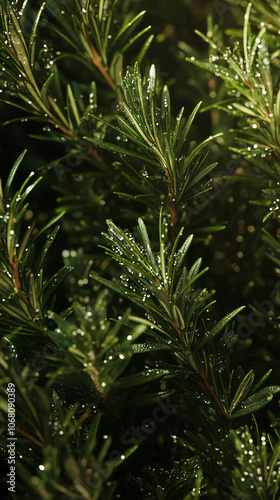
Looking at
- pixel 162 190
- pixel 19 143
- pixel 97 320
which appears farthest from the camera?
pixel 19 143

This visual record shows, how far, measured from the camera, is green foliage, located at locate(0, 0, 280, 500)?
1.05 ft

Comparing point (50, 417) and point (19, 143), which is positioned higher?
point (19, 143)

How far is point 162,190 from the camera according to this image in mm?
428

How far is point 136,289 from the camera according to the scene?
0.38 metres

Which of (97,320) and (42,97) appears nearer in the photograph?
(97,320)

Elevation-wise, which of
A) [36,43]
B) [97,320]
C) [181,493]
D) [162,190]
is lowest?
→ [181,493]

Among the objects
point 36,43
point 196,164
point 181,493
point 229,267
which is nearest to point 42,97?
point 36,43

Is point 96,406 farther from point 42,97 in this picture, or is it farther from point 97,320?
point 42,97

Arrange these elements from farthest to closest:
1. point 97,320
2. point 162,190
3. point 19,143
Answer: point 19,143 < point 162,190 < point 97,320

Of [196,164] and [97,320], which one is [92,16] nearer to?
[196,164]

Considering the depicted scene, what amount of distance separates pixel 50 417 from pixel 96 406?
0.14 ft

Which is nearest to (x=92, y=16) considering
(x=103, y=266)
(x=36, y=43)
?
(x=36, y=43)

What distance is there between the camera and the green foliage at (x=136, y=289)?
320 millimetres

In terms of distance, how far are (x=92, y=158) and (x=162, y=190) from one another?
0.12m
